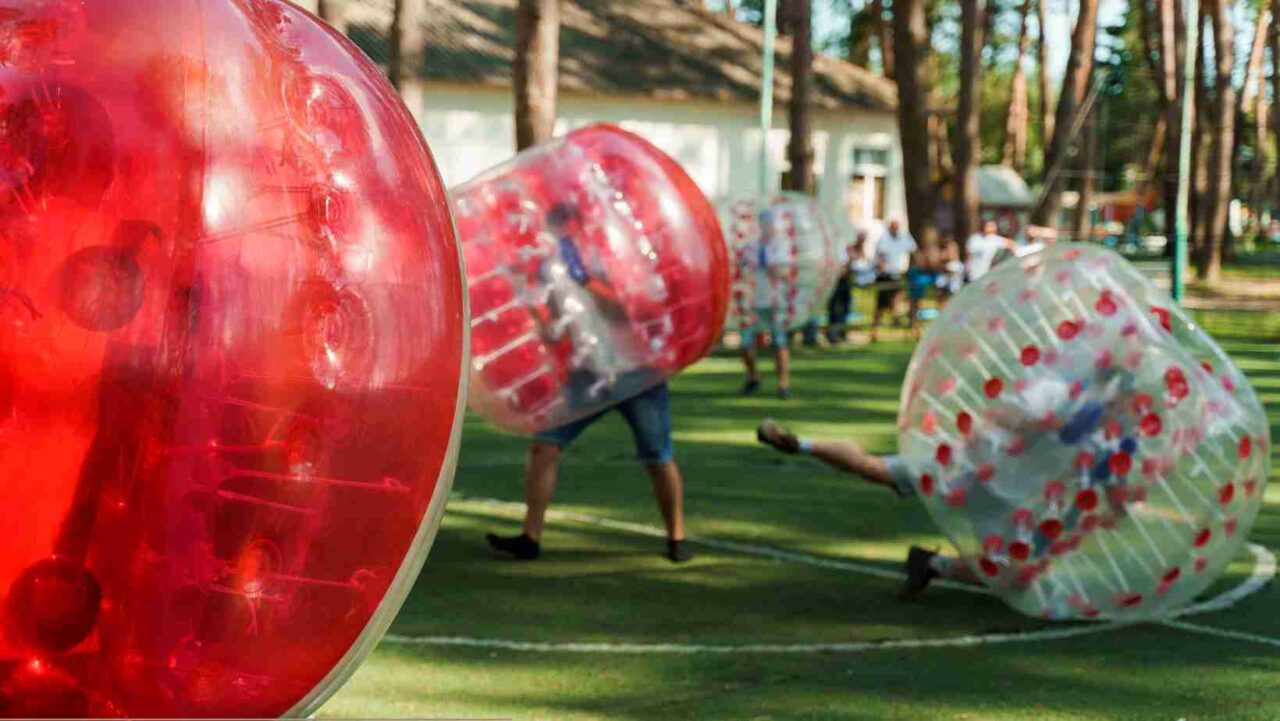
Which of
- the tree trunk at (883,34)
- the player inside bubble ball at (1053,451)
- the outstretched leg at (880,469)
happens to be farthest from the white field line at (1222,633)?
the tree trunk at (883,34)

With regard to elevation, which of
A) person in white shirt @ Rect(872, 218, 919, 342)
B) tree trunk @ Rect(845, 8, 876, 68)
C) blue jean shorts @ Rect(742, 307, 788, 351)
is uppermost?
tree trunk @ Rect(845, 8, 876, 68)

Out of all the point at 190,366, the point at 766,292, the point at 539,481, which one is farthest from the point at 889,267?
the point at 190,366

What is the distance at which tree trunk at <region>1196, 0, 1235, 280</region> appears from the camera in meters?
36.6

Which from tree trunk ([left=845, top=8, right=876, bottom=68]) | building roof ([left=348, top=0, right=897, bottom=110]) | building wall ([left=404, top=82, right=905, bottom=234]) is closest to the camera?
building wall ([left=404, top=82, right=905, bottom=234])

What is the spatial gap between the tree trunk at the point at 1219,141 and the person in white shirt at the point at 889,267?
11101 millimetres

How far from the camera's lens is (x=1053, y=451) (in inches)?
278

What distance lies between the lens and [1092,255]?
741cm

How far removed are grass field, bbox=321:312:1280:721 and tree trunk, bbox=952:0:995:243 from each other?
2137cm

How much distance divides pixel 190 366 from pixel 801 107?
2569cm

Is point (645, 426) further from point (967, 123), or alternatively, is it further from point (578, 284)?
point (967, 123)

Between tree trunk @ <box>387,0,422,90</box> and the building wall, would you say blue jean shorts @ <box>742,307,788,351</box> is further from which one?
the building wall

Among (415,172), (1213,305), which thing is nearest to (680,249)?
(415,172)

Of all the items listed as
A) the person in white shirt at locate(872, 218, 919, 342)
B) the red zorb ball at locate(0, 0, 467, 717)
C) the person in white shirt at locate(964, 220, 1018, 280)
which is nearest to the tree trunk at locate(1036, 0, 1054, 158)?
the person in white shirt at locate(872, 218, 919, 342)

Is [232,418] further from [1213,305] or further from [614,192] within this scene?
[1213,305]
